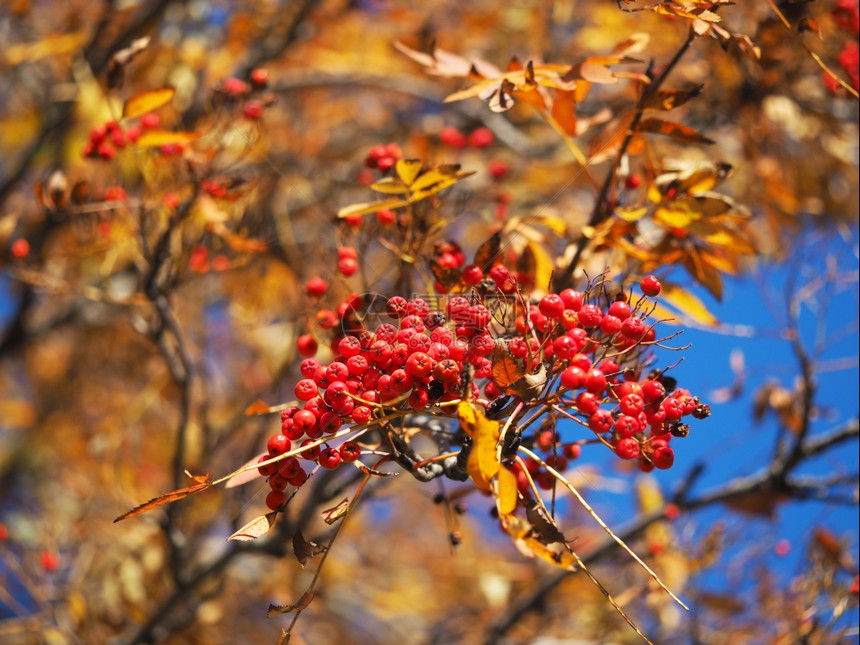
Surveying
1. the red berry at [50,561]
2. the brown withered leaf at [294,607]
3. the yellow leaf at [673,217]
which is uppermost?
the yellow leaf at [673,217]

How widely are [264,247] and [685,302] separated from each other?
1552mm

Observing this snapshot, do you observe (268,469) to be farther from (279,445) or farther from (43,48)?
(43,48)

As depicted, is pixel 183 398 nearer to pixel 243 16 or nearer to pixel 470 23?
pixel 243 16

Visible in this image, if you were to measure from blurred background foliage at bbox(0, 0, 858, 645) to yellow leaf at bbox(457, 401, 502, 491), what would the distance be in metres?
0.91

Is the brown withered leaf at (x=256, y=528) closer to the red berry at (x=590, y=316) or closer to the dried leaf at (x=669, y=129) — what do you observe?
the red berry at (x=590, y=316)

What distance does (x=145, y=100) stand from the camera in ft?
7.30

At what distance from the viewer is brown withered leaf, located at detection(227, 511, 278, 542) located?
141 centimetres

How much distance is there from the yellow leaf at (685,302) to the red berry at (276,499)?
1.24 meters

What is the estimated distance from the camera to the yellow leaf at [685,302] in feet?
6.68

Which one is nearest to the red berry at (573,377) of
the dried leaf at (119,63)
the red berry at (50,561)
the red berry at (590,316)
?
the red berry at (590,316)

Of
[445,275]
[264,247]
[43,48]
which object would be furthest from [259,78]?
[43,48]

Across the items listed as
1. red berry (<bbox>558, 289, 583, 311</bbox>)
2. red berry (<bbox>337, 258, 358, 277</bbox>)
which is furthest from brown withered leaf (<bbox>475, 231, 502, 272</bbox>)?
red berry (<bbox>337, 258, 358, 277</bbox>)

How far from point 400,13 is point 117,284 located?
11.0 ft

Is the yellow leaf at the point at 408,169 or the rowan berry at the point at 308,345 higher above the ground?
the yellow leaf at the point at 408,169
